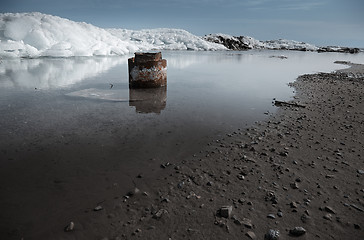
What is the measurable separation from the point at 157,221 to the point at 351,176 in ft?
10.2

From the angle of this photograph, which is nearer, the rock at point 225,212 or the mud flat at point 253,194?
the mud flat at point 253,194

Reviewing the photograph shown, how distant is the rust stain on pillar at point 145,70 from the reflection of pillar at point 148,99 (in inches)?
11.8

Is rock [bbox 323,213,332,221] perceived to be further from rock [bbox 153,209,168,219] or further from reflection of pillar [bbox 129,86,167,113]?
reflection of pillar [bbox 129,86,167,113]

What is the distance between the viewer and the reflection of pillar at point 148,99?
21.9ft

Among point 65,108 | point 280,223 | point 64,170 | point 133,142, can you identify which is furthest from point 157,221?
point 65,108

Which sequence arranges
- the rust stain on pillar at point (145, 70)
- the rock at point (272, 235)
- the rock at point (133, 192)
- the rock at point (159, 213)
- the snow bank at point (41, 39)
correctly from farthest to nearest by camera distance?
the snow bank at point (41, 39) < the rust stain on pillar at point (145, 70) < the rock at point (133, 192) < the rock at point (159, 213) < the rock at point (272, 235)

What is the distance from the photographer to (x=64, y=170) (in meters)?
3.30

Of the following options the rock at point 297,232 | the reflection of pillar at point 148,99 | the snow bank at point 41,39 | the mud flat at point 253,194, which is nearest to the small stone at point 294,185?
the mud flat at point 253,194

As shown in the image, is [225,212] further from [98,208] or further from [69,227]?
[69,227]

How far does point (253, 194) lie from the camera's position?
2.95 meters

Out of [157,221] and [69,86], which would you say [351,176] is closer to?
[157,221]

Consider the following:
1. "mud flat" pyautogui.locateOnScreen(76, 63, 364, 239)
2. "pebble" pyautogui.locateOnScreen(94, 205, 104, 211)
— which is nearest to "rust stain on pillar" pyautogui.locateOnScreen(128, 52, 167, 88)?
"mud flat" pyautogui.locateOnScreen(76, 63, 364, 239)

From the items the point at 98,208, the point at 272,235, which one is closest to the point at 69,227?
the point at 98,208

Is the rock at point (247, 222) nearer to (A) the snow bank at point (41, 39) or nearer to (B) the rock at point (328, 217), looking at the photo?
(B) the rock at point (328, 217)
